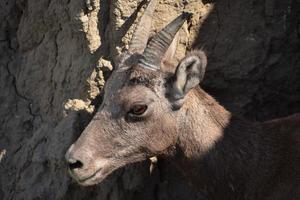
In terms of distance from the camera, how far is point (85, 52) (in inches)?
370

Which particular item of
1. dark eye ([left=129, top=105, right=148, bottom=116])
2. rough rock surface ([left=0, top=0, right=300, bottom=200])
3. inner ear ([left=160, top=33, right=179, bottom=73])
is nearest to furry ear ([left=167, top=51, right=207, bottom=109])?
inner ear ([left=160, top=33, right=179, bottom=73])

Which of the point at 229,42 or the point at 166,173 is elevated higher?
the point at 229,42

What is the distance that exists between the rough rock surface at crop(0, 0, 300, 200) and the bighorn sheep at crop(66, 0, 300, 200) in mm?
1069

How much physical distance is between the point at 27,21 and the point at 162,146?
3153mm

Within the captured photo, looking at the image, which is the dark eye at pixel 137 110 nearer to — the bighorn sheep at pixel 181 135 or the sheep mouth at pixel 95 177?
the bighorn sheep at pixel 181 135

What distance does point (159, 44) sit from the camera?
25.7 feet

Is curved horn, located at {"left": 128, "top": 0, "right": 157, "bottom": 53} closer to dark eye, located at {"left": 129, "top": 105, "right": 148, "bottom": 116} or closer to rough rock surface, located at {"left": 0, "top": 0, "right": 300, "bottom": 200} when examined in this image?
rough rock surface, located at {"left": 0, "top": 0, "right": 300, "bottom": 200}

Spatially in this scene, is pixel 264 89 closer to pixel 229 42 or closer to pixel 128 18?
pixel 229 42

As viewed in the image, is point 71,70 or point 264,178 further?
point 71,70

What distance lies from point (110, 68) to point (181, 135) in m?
1.55

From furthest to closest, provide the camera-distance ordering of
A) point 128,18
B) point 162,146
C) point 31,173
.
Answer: point 31,173
point 128,18
point 162,146

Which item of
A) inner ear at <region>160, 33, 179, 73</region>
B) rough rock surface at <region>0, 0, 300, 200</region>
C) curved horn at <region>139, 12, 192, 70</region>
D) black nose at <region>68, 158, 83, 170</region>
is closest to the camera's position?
black nose at <region>68, 158, 83, 170</region>

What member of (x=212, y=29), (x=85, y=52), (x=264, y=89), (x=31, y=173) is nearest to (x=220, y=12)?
(x=212, y=29)

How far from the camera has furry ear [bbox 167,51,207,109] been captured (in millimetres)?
7777
